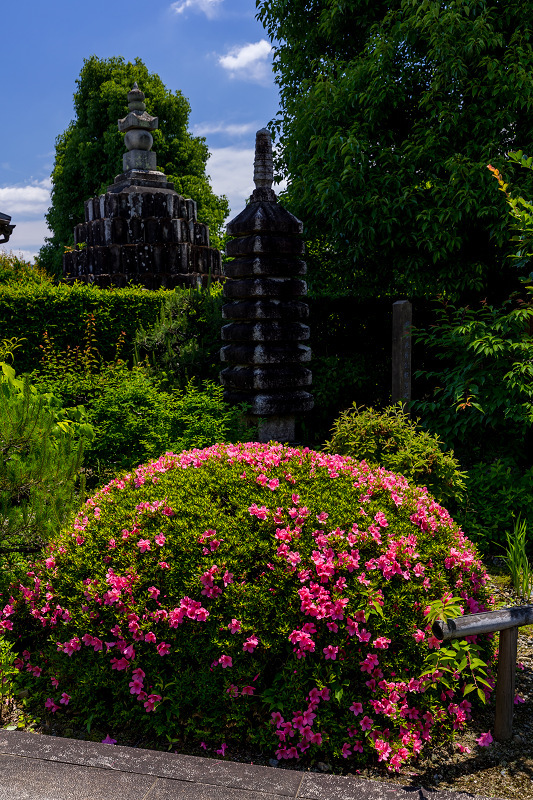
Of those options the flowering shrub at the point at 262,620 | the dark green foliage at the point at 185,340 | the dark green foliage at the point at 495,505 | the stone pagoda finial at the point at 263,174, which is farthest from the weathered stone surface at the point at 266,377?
the flowering shrub at the point at 262,620

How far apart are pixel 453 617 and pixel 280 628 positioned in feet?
2.65

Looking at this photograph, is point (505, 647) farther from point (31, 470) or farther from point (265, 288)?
point (265, 288)

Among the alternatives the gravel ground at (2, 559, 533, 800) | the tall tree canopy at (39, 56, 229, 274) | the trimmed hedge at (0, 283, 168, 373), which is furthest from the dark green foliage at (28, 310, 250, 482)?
the tall tree canopy at (39, 56, 229, 274)

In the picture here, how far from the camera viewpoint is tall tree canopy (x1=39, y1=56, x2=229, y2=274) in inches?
1069

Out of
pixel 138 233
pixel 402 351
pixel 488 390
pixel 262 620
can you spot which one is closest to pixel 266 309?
pixel 402 351

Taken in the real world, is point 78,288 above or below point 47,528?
above

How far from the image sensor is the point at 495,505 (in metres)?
6.59

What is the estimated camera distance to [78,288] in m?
10.8

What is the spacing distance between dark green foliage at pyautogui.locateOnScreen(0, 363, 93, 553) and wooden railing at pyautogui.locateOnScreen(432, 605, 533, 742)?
254 centimetres

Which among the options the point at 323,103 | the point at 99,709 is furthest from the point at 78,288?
the point at 99,709

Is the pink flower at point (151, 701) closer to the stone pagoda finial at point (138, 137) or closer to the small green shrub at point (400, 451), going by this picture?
the small green shrub at point (400, 451)

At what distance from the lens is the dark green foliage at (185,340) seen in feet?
31.0

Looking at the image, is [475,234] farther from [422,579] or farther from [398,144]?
[422,579]

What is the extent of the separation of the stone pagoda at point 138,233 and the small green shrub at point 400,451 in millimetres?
9664
